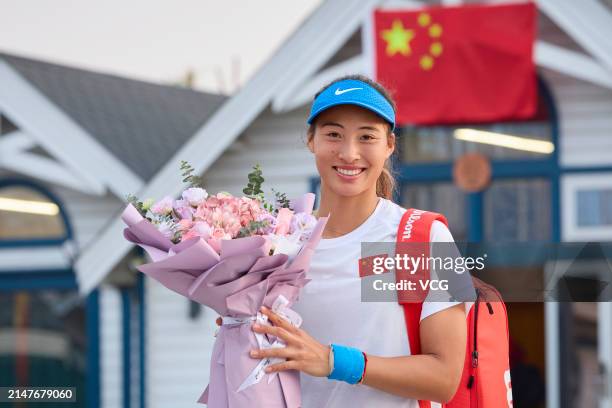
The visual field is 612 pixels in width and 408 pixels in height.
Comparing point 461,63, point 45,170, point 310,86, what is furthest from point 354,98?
point 45,170

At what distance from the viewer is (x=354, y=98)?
10.9 feet

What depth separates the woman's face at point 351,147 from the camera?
336 cm

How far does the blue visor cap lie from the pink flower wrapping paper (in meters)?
0.38

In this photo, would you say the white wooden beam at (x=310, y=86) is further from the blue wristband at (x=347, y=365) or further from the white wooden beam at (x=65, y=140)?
the blue wristband at (x=347, y=365)

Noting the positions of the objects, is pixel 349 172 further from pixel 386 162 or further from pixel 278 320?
pixel 278 320

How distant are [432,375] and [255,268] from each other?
0.58 meters

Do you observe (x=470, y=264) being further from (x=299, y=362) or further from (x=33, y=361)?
(x=33, y=361)

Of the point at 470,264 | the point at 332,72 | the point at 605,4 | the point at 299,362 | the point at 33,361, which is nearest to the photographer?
the point at 299,362

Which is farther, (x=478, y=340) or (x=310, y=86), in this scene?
A: (x=310, y=86)

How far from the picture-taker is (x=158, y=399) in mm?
11625

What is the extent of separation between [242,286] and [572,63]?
7163 mm

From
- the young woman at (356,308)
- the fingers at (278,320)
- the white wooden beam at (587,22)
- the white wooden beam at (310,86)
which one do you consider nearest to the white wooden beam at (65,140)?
the white wooden beam at (310,86)

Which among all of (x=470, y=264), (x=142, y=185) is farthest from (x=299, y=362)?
(x=142, y=185)

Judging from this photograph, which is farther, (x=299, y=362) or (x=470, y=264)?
(x=470, y=264)
